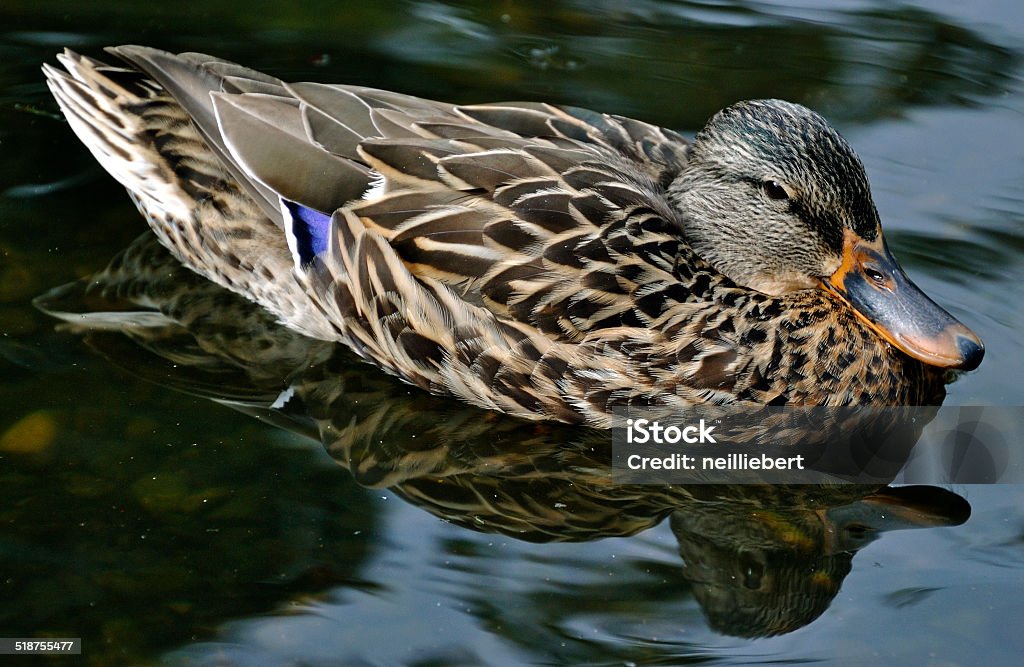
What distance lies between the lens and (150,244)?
770cm

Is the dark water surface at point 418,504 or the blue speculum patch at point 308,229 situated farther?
the blue speculum patch at point 308,229

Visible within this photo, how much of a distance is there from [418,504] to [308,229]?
1579mm

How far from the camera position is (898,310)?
639cm

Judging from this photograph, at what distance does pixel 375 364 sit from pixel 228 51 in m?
3.20

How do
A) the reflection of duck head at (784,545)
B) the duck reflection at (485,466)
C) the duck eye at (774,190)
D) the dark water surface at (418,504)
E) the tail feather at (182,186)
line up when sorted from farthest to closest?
the tail feather at (182,186) → the duck eye at (774,190) → the duck reflection at (485,466) → the reflection of duck head at (784,545) → the dark water surface at (418,504)

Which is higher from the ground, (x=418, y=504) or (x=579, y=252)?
(x=579, y=252)

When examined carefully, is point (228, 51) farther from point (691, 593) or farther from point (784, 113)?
point (691, 593)

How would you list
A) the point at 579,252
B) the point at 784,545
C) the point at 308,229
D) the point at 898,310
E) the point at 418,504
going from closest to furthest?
1. the point at 784,545
2. the point at 418,504
3. the point at 579,252
4. the point at 898,310
5. the point at 308,229

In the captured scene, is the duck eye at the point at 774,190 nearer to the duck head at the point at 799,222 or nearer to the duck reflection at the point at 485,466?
the duck head at the point at 799,222

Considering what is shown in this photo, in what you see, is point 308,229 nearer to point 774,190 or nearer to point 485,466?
point 485,466

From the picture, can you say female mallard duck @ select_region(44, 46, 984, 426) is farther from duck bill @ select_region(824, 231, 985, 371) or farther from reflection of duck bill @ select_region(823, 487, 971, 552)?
reflection of duck bill @ select_region(823, 487, 971, 552)

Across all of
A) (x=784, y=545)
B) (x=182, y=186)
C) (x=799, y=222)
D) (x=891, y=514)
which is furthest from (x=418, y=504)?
(x=182, y=186)

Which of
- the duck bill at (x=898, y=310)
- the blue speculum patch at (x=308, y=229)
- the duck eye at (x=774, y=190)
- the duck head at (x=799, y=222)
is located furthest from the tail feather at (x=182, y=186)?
the duck bill at (x=898, y=310)

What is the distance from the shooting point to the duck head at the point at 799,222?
247 inches
